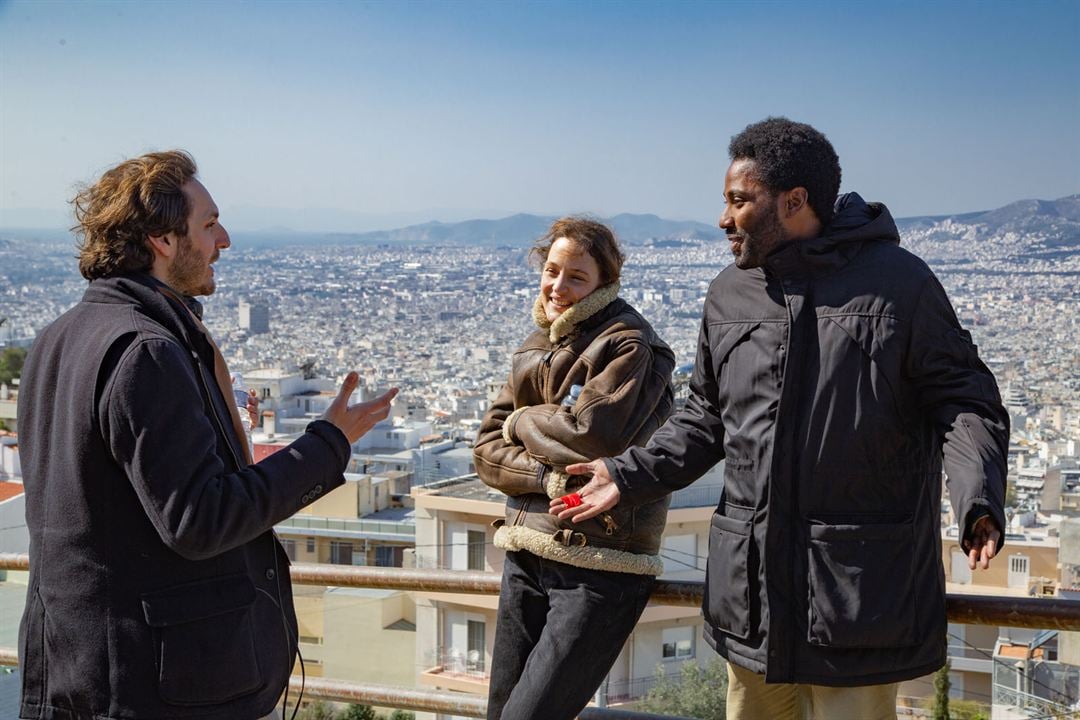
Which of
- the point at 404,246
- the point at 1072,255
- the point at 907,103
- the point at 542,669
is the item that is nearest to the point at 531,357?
the point at 542,669

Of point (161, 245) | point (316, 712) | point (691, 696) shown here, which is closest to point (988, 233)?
point (316, 712)

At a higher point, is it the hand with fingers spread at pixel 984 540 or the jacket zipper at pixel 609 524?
the hand with fingers spread at pixel 984 540

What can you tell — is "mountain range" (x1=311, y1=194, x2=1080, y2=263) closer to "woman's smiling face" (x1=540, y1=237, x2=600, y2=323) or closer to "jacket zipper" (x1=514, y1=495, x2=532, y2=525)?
"woman's smiling face" (x1=540, y1=237, x2=600, y2=323)

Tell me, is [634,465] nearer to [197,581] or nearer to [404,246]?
[197,581]

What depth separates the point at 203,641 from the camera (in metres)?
1.99

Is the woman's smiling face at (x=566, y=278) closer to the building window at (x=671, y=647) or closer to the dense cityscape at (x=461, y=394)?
the dense cityscape at (x=461, y=394)

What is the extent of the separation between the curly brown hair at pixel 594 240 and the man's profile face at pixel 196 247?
3.11ft

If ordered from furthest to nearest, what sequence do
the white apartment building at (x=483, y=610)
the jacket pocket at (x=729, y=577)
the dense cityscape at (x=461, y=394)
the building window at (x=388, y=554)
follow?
the building window at (x=388, y=554) < the dense cityscape at (x=461, y=394) < the white apartment building at (x=483, y=610) < the jacket pocket at (x=729, y=577)

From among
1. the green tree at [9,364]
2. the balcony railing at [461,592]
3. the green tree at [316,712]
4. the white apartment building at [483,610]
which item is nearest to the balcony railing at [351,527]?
the white apartment building at [483,610]

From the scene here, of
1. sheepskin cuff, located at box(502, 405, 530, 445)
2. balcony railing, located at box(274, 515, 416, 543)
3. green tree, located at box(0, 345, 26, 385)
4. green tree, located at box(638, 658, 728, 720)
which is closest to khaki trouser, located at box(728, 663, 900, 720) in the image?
sheepskin cuff, located at box(502, 405, 530, 445)

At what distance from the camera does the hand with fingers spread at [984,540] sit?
202cm

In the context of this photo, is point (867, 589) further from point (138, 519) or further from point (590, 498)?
point (138, 519)

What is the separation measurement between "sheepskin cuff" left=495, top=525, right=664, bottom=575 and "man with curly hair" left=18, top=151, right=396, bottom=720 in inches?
24.8

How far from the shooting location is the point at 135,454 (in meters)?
1.91
